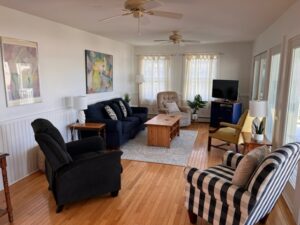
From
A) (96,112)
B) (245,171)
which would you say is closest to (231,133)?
(245,171)

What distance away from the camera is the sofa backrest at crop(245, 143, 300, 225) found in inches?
68.5

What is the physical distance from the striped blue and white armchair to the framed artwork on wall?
263 cm

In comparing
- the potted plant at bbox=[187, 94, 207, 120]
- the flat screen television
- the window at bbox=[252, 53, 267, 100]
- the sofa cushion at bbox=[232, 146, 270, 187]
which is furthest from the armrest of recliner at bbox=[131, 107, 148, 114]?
the sofa cushion at bbox=[232, 146, 270, 187]

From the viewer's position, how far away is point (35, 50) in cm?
358

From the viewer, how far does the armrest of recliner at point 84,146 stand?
10.1 ft

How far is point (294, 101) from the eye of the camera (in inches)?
113

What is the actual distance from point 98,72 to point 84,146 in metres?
2.74

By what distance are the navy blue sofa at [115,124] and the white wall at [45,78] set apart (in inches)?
14.6

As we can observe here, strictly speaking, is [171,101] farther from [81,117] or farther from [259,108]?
[259,108]

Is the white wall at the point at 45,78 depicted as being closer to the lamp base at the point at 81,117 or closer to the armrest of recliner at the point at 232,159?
the lamp base at the point at 81,117

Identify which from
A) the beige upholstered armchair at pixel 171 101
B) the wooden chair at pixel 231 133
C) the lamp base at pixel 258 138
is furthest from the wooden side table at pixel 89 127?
the beige upholstered armchair at pixel 171 101

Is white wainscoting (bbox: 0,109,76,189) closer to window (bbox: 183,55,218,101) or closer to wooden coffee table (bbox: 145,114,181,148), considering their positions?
wooden coffee table (bbox: 145,114,181,148)

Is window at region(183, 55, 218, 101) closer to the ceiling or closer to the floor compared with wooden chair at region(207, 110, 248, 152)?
closer to the ceiling

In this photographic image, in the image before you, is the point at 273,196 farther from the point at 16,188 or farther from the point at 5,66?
the point at 5,66
